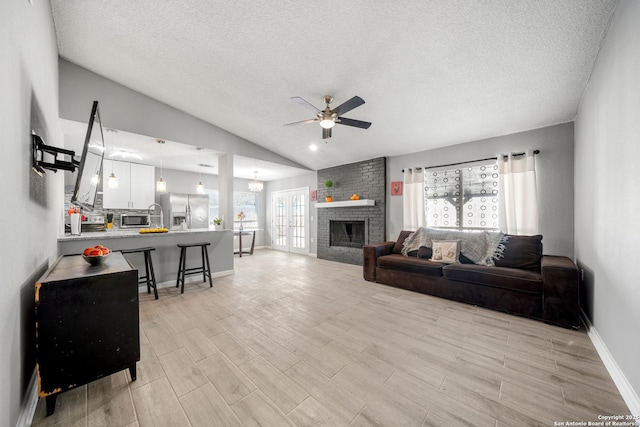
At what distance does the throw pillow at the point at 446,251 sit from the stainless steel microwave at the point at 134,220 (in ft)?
21.3

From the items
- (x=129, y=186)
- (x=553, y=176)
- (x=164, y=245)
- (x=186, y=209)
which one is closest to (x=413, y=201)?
(x=553, y=176)

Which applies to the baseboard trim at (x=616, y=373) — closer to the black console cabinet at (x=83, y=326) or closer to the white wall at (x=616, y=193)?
the white wall at (x=616, y=193)

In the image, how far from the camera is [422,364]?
1880 mm

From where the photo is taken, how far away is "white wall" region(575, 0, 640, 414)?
1476 millimetres

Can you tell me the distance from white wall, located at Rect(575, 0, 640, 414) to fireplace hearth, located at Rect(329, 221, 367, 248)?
3.67 metres

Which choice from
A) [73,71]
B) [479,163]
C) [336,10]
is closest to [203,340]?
[336,10]

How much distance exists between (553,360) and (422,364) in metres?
1.10

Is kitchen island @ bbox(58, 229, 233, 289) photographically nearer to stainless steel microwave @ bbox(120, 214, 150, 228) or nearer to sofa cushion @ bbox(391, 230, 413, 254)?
stainless steel microwave @ bbox(120, 214, 150, 228)

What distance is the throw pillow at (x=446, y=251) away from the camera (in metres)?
3.63

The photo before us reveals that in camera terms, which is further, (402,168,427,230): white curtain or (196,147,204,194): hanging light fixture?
(402,168,427,230): white curtain

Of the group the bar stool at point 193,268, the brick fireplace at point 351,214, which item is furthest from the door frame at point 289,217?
the bar stool at point 193,268

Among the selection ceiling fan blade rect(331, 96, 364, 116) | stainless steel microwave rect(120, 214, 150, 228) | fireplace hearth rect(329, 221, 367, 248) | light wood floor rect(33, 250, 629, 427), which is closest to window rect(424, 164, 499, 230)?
fireplace hearth rect(329, 221, 367, 248)

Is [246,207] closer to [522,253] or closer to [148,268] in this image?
[148,268]

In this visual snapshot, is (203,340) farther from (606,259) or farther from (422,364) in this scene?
(606,259)
